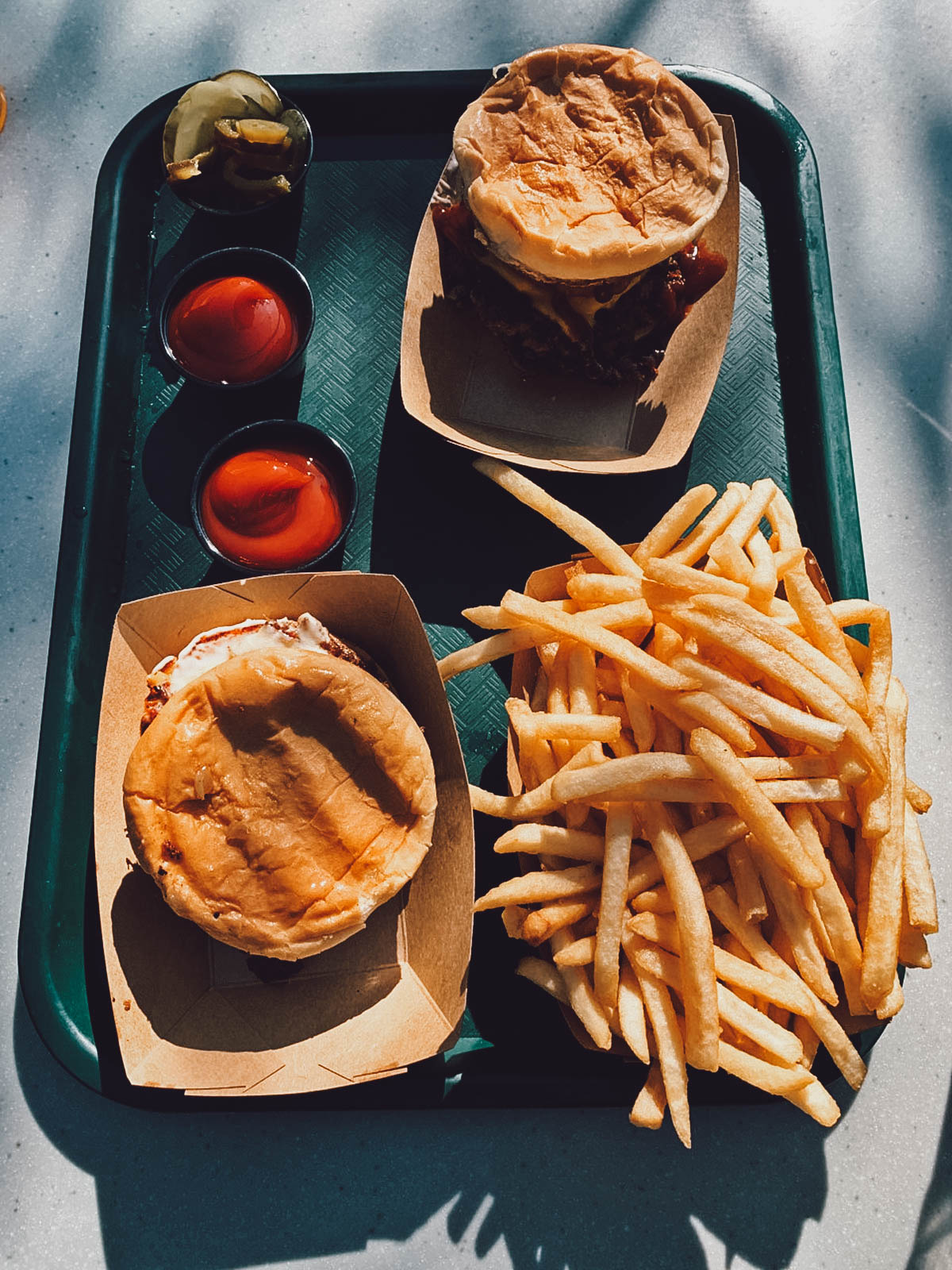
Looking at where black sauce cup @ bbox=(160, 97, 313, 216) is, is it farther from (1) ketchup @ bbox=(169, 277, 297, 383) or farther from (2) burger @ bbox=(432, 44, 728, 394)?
(2) burger @ bbox=(432, 44, 728, 394)

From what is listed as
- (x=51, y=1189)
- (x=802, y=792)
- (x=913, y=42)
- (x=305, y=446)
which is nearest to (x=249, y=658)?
(x=305, y=446)

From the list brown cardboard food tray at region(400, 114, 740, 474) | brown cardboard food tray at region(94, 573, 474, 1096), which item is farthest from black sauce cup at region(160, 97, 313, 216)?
brown cardboard food tray at region(94, 573, 474, 1096)

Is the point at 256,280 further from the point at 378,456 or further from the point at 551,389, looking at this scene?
the point at 551,389

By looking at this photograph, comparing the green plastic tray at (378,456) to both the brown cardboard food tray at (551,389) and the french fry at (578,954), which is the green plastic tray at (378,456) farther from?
the french fry at (578,954)

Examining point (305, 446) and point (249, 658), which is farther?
point (305, 446)

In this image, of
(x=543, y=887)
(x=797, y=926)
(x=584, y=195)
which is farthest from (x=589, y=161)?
(x=797, y=926)

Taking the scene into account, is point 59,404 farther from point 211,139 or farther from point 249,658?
point 249,658

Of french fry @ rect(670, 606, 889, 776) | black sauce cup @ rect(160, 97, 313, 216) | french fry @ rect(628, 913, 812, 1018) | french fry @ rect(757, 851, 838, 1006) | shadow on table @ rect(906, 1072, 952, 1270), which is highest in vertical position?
black sauce cup @ rect(160, 97, 313, 216)
